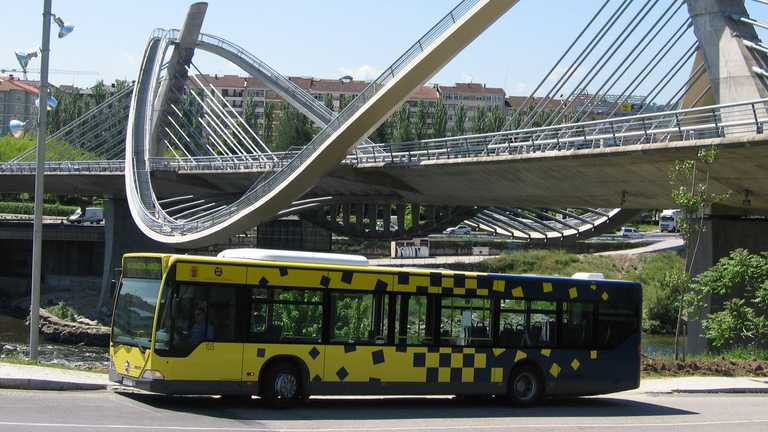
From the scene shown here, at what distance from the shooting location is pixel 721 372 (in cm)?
2491

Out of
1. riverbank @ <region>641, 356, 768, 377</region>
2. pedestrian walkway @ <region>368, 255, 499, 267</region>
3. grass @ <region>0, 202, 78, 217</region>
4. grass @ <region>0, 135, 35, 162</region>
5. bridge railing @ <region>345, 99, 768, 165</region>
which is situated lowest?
riverbank @ <region>641, 356, 768, 377</region>

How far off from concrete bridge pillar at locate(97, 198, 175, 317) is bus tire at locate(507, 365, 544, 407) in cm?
5210

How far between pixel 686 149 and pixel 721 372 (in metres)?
8.48

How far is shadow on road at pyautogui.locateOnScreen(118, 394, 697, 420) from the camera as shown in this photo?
16156mm

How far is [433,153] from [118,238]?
31092 mm

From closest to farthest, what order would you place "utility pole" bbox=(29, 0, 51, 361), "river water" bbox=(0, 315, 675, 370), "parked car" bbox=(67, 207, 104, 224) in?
"utility pole" bbox=(29, 0, 51, 361), "river water" bbox=(0, 315, 675, 370), "parked car" bbox=(67, 207, 104, 224)

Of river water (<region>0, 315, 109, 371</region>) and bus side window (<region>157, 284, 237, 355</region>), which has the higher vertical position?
bus side window (<region>157, 284, 237, 355</region>)

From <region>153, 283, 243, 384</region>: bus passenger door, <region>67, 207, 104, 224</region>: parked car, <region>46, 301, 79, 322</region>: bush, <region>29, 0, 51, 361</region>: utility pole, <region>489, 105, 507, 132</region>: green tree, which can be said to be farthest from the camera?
<region>489, 105, 507, 132</region>: green tree

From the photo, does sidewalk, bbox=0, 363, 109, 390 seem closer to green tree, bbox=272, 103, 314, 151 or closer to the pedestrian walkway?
the pedestrian walkway

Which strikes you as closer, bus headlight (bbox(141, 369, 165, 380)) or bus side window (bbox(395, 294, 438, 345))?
bus headlight (bbox(141, 369, 165, 380))

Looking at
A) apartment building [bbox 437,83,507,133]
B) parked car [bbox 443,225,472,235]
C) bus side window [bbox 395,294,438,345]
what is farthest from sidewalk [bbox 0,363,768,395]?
apartment building [bbox 437,83,507,133]

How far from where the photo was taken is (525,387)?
1900cm

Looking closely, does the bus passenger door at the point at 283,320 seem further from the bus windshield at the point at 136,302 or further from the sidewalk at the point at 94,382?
the sidewalk at the point at 94,382

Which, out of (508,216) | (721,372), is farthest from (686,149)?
(508,216)
